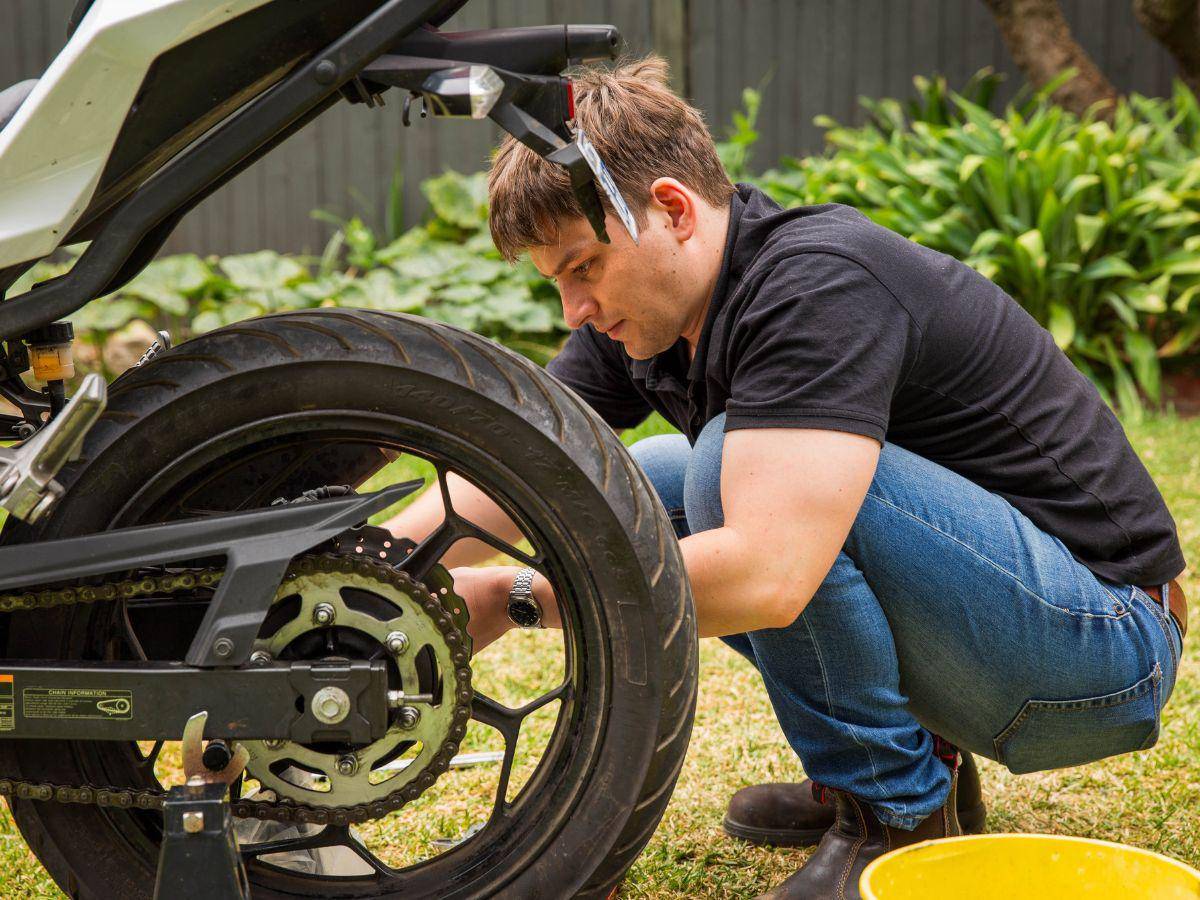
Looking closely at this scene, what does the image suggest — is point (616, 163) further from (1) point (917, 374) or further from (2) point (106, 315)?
(2) point (106, 315)

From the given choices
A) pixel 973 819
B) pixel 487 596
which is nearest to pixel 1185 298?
pixel 973 819

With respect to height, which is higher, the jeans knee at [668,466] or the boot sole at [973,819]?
the jeans knee at [668,466]

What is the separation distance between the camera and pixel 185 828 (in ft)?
3.81

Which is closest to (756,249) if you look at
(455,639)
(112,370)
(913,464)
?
(913,464)

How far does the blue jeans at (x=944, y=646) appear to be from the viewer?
153 centimetres

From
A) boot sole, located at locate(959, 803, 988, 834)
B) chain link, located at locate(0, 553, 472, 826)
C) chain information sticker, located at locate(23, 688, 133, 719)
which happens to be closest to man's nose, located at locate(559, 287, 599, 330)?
chain link, located at locate(0, 553, 472, 826)

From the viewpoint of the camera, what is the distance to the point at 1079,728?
160 centimetres

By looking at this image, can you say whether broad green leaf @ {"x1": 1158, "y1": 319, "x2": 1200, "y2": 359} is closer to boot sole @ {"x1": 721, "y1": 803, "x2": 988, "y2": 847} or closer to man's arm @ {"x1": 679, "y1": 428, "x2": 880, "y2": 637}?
boot sole @ {"x1": 721, "y1": 803, "x2": 988, "y2": 847}

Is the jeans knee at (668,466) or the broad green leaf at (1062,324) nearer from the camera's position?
the jeans knee at (668,466)

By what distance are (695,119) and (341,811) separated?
101 centimetres

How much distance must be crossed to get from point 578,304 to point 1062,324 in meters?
3.94

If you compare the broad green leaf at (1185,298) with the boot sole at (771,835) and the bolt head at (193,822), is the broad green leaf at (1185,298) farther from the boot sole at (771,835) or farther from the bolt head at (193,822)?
the bolt head at (193,822)

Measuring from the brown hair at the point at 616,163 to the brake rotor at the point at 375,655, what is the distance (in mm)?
549

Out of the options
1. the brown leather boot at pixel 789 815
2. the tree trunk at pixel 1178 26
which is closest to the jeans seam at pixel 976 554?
the brown leather boot at pixel 789 815
